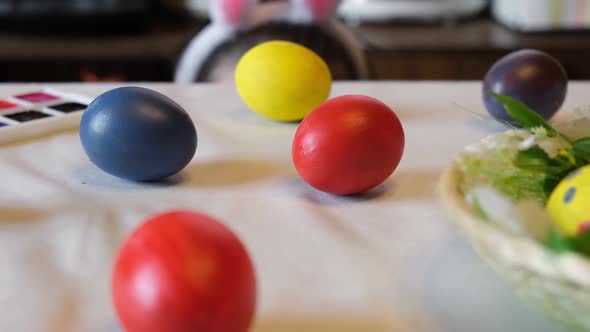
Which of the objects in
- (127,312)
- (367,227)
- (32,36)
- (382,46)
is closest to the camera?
(127,312)

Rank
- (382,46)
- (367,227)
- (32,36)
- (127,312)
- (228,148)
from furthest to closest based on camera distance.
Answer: (32,36) < (382,46) < (228,148) < (367,227) < (127,312)

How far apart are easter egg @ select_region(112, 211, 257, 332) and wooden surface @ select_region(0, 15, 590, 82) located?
4.55 feet

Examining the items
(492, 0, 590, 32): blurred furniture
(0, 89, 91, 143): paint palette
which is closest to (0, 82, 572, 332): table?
(0, 89, 91, 143): paint palette

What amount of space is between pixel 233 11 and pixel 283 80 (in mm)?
293

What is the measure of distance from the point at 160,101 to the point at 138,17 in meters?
1.44

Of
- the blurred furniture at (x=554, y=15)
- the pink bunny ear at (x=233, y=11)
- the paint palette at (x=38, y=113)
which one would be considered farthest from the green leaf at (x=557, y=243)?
the blurred furniture at (x=554, y=15)

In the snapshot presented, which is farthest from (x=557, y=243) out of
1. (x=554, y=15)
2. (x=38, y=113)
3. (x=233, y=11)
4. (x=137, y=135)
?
(x=554, y=15)

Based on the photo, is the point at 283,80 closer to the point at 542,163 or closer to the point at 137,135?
the point at 137,135

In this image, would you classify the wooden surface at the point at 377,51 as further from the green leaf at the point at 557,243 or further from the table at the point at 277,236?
the green leaf at the point at 557,243

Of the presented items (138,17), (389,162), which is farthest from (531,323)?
(138,17)

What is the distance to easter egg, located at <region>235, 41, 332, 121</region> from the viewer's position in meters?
0.81

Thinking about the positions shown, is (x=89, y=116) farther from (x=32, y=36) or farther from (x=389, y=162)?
(x=32, y=36)

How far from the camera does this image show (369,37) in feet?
6.18

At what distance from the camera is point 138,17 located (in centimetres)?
202
